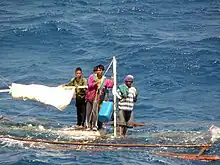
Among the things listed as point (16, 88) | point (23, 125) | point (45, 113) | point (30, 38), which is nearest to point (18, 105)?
point (45, 113)

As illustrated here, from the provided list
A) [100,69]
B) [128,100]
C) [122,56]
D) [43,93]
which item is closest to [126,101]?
[128,100]

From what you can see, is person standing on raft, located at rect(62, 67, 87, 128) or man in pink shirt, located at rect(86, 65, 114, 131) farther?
person standing on raft, located at rect(62, 67, 87, 128)

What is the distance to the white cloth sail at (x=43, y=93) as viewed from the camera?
19.9 metres

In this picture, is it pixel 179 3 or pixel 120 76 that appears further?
pixel 179 3

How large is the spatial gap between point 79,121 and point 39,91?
2211mm

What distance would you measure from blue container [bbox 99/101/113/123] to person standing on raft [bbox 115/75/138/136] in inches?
16.2

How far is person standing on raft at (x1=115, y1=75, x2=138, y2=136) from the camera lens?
1981 cm

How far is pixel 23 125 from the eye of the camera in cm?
2148

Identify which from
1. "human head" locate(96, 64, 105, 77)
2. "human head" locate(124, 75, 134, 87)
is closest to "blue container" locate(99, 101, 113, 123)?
"human head" locate(124, 75, 134, 87)

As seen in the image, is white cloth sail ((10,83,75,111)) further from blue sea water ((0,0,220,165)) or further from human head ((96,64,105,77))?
blue sea water ((0,0,220,165))

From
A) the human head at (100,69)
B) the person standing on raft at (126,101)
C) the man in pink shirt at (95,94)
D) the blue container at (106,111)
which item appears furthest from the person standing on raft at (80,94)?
the person standing on raft at (126,101)

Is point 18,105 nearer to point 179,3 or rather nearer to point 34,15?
point 34,15

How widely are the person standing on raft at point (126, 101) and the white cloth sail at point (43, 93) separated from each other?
5.93 ft

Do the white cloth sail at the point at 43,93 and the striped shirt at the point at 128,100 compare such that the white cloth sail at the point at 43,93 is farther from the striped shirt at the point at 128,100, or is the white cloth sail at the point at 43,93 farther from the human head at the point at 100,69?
the striped shirt at the point at 128,100
